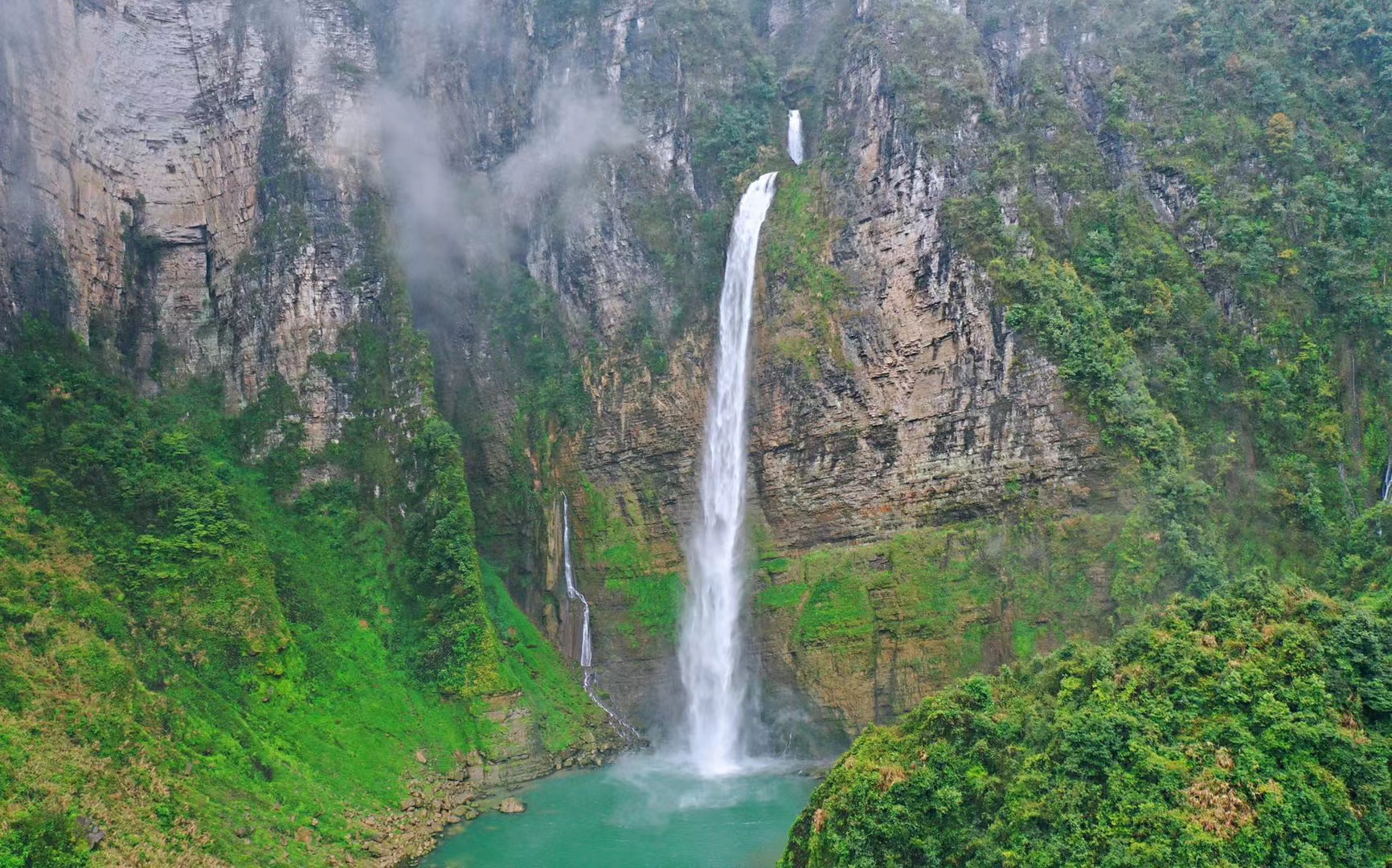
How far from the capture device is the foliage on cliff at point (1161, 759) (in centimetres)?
1599

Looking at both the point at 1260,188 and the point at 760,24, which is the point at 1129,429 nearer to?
the point at 1260,188

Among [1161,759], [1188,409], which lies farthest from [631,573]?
[1161,759]

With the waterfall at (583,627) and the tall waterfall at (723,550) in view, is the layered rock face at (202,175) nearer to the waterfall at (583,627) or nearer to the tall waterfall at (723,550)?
the waterfall at (583,627)

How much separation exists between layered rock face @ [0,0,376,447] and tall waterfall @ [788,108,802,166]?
1469 centimetres

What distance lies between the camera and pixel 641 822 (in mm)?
26562

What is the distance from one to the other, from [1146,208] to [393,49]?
27.6 meters

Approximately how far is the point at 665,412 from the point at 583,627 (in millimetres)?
7381

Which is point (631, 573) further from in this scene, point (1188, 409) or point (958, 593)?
point (1188, 409)

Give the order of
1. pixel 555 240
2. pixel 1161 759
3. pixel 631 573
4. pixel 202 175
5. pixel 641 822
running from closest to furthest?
1. pixel 1161 759
2. pixel 641 822
3. pixel 631 573
4. pixel 202 175
5. pixel 555 240

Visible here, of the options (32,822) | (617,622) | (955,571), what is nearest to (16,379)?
(32,822)

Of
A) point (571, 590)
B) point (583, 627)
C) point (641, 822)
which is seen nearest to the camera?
point (641, 822)

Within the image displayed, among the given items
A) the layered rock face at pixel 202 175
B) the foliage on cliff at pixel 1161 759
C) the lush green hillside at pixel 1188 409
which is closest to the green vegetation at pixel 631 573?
the layered rock face at pixel 202 175

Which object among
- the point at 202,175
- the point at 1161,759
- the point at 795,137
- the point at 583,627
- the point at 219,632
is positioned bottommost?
the point at 1161,759

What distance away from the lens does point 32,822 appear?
18.9 meters
